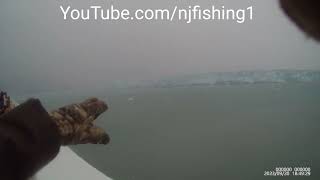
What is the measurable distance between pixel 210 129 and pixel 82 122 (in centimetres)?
34

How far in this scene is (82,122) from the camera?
101cm

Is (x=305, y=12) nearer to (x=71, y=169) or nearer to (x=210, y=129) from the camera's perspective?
(x=210, y=129)

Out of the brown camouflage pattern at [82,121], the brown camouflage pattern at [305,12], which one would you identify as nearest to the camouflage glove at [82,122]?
the brown camouflage pattern at [82,121]

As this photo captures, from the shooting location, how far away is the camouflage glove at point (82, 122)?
1001 millimetres

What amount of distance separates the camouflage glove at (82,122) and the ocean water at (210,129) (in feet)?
0.06

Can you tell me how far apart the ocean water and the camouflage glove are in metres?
0.02

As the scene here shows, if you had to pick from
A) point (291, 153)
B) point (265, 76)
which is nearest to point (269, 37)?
point (265, 76)

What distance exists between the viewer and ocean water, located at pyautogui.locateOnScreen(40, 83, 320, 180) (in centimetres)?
102

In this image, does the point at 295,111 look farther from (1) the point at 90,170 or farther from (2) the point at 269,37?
(1) the point at 90,170

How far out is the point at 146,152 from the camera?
1.03m

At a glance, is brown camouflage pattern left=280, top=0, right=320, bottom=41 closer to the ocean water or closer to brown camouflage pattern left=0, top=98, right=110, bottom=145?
the ocean water
